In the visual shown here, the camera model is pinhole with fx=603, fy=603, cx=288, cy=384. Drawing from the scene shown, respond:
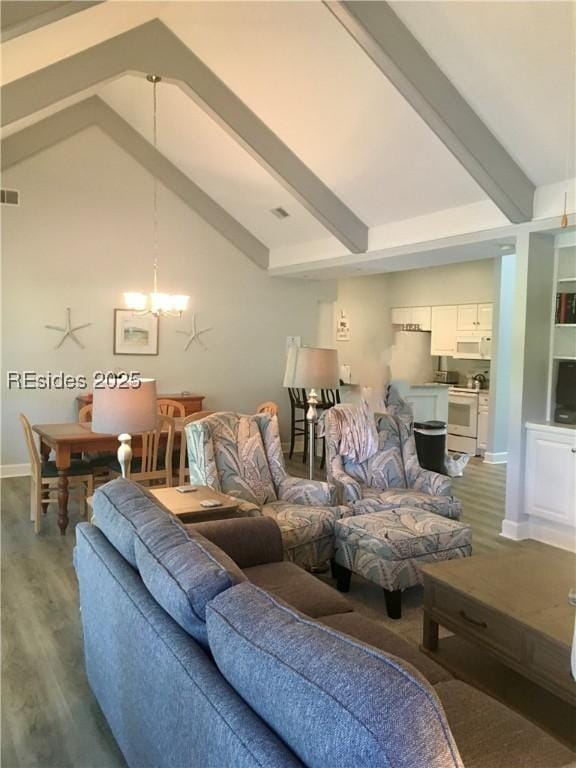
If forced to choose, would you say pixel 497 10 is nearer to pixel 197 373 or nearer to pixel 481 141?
pixel 481 141

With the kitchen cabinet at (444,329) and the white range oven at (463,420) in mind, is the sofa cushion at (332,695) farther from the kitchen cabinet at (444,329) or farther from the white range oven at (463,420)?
the kitchen cabinet at (444,329)

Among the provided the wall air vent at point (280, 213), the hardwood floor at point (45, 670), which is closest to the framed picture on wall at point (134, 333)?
the wall air vent at point (280, 213)

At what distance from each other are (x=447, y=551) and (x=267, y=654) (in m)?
2.38

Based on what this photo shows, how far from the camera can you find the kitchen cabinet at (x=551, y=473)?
4.40 metres

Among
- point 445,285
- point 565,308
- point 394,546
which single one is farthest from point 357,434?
point 445,285

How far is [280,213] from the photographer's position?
681cm

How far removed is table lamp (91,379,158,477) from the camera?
121 inches

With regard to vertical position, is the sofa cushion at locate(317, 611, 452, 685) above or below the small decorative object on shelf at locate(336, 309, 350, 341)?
below

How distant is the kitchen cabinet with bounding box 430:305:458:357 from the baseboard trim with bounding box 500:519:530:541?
4.41 meters

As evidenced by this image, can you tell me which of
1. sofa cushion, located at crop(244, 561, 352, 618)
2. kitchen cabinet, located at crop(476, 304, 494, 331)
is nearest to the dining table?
sofa cushion, located at crop(244, 561, 352, 618)

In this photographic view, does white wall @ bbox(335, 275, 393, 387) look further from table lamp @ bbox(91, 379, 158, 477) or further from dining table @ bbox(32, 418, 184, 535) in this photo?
table lamp @ bbox(91, 379, 158, 477)

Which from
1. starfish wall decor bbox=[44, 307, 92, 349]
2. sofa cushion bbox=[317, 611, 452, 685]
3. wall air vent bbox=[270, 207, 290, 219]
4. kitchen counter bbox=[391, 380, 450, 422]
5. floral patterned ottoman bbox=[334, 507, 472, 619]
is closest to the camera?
sofa cushion bbox=[317, 611, 452, 685]

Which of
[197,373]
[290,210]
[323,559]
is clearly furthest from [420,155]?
[197,373]

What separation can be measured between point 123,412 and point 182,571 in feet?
5.24
